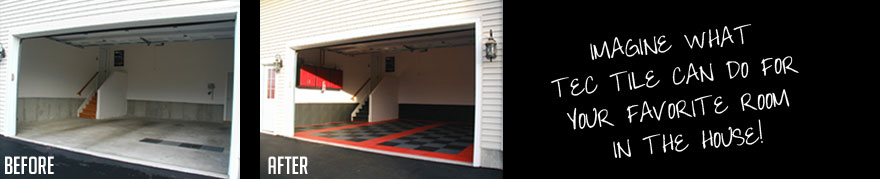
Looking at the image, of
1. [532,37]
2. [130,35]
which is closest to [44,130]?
[130,35]

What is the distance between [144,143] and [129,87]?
617cm

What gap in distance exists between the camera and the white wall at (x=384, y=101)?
363 inches

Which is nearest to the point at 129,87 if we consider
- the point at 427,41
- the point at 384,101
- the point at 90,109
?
the point at 90,109

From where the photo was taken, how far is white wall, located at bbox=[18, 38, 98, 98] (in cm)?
789

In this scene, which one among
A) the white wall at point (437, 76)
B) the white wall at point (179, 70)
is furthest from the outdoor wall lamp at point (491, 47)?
the white wall at point (179, 70)

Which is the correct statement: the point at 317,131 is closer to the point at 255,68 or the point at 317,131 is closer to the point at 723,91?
the point at 255,68

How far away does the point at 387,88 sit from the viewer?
9.99 metres

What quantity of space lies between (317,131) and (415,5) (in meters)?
3.75

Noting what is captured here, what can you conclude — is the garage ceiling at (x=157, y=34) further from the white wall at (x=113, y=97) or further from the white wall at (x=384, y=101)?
the white wall at (x=384, y=101)

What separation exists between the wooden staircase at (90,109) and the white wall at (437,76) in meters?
7.80

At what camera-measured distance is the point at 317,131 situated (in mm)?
6742

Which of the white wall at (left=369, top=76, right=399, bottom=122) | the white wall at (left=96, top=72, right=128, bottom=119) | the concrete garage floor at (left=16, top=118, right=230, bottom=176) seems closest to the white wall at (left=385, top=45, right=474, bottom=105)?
the white wall at (left=369, top=76, right=399, bottom=122)

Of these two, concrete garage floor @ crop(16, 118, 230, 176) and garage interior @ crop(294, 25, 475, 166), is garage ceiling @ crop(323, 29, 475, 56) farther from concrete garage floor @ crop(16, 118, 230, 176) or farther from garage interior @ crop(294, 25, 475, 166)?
concrete garage floor @ crop(16, 118, 230, 176)

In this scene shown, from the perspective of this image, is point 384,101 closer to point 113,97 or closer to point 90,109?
point 113,97
